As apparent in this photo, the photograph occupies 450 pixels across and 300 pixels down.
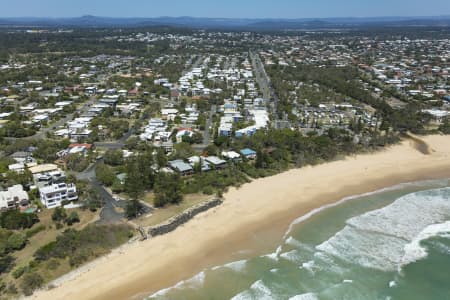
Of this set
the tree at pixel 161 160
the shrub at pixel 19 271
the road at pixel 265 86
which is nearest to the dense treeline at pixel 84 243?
the shrub at pixel 19 271

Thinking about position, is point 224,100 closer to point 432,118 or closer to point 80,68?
point 432,118

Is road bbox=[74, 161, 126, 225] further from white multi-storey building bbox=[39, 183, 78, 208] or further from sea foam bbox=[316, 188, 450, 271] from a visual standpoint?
sea foam bbox=[316, 188, 450, 271]

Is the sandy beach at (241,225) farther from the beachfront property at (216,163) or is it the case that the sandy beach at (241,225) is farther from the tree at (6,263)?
the beachfront property at (216,163)

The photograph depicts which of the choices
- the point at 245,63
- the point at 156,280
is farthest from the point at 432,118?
the point at 245,63

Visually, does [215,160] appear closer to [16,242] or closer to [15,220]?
[15,220]

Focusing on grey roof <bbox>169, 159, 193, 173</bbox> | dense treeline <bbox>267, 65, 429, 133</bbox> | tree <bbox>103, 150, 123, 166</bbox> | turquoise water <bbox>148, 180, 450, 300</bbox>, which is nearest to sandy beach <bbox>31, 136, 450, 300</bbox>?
turquoise water <bbox>148, 180, 450, 300</bbox>

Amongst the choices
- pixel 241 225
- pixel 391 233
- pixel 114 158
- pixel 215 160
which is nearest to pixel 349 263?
pixel 391 233
